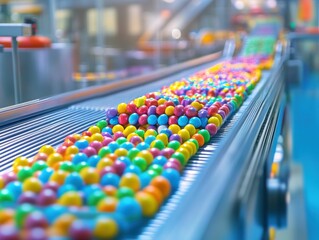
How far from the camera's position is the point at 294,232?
3695 mm

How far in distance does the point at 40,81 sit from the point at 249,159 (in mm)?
3150

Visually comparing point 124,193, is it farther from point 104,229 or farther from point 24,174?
point 24,174

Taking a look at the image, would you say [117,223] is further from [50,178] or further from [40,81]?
[40,81]

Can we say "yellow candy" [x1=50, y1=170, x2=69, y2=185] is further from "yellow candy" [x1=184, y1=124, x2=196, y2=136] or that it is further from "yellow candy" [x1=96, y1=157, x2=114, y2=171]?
"yellow candy" [x1=184, y1=124, x2=196, y2=136]

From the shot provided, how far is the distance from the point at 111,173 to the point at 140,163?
0.19 meters

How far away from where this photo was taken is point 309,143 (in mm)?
6230

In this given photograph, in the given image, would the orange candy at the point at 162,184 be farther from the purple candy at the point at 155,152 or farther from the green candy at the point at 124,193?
the purple candy at the point at 155,152

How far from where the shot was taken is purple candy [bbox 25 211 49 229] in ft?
3.20

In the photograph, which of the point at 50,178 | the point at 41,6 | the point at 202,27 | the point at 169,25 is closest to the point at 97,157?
the point at 50,178

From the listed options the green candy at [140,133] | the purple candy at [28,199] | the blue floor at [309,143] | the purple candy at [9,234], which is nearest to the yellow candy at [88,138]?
the green candy at [140,133]

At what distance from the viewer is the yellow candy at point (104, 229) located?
38.4 inches

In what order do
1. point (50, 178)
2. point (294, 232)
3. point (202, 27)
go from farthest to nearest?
point (202, 27)
point (294, 232)
point (50, 178)

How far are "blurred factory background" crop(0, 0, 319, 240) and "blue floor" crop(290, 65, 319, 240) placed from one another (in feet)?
0.04

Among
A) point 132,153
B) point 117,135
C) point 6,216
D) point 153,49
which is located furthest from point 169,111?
point 153,49
